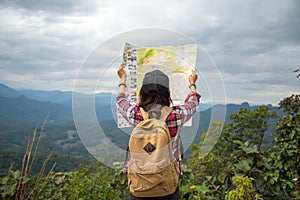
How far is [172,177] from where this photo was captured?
6.46 ft

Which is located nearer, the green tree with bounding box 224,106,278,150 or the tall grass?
the tall grass

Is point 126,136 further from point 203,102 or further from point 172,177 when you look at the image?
point 203,102

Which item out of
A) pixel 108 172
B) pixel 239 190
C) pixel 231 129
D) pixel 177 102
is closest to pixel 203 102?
pixel 177 102

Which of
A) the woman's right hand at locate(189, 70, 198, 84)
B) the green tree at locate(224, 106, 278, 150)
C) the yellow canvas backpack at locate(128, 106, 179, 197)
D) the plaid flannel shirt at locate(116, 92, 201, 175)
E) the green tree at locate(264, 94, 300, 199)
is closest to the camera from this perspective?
the yellow canvas backpack at locate(128, 106, 179, 197)

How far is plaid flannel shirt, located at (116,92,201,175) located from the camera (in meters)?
1.99

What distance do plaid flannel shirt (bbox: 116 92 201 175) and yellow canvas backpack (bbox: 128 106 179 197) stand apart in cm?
6

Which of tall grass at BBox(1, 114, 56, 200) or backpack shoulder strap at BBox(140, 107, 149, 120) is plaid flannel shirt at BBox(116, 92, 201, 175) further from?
tall grass at BBox(1, 114, 56, 200)

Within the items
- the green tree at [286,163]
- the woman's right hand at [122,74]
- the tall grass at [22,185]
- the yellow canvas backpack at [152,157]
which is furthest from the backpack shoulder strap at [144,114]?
the green tree at [286,163]

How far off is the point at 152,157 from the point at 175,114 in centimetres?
32

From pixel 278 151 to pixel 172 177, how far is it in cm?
209

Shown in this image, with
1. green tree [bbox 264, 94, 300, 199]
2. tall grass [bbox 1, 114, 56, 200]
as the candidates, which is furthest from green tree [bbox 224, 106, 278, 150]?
tall grass [bbox 1, 114, 56, 200]

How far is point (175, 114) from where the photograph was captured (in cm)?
199

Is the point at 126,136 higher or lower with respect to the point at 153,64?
lower

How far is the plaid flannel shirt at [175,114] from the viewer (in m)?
1.99
